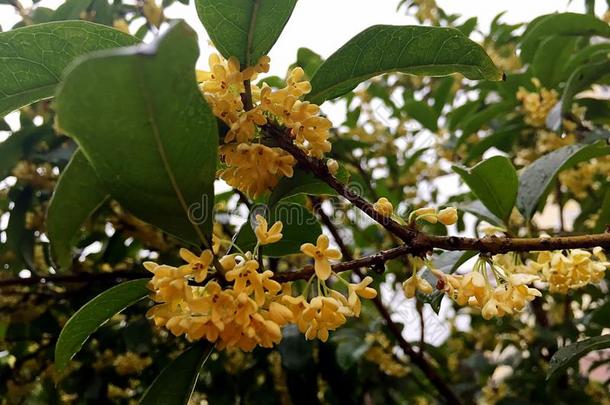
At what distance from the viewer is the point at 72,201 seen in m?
0.81

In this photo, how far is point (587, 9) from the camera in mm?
1914

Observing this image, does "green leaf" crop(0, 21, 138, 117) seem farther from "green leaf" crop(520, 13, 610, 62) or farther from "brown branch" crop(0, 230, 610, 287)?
"green leaf" crop(520, 13, 610, 62)

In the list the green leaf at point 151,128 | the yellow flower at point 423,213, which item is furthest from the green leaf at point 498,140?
the green leaf at point 151,128

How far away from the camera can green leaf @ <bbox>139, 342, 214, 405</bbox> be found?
81cm

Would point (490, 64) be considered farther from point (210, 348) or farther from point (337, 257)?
point (210, 348)

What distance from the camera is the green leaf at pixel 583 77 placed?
138 cm

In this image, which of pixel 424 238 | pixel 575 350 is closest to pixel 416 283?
pixel 424 238

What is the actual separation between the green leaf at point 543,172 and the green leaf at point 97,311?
832mm

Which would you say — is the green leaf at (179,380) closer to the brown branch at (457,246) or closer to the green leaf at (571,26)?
the brown branch at (457,246)

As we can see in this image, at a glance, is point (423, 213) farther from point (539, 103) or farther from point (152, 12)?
point (152, 12)

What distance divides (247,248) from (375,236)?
4.58 feet

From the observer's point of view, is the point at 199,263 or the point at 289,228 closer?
the point at 199,263

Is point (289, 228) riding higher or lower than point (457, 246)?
higher

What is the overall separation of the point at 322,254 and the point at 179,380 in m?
0.31
